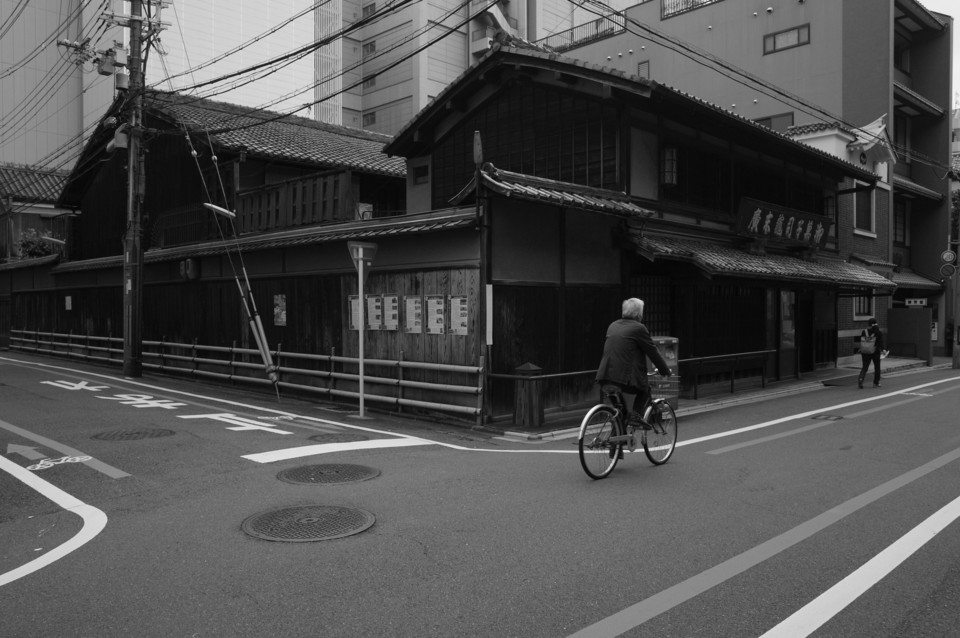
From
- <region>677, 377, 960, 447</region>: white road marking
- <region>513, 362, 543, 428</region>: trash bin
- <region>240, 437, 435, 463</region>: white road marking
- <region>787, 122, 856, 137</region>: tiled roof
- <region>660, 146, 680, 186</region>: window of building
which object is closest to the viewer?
<region>240, 437, 435, 463</region>: white road marking

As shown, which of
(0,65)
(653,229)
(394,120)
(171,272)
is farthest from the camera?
(394,120)

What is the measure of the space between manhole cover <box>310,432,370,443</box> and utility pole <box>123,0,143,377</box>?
10734mm

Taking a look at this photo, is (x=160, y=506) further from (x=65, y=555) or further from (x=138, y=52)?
(x=138, y=52)

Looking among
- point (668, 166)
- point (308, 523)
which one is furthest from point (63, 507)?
point (668, 166)

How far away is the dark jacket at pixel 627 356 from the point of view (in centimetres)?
779

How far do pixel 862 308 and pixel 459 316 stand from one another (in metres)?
21.4

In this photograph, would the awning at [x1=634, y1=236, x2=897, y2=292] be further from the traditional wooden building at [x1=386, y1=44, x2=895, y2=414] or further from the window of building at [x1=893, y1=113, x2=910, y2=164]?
the window of building at [x1=893, y1=113, x2=910, y2=164]

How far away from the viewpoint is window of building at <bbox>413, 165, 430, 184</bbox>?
18688 millimetres

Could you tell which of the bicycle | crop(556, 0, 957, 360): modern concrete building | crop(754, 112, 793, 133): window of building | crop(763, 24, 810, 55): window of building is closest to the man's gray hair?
the bicycle

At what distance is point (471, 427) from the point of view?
11438mm

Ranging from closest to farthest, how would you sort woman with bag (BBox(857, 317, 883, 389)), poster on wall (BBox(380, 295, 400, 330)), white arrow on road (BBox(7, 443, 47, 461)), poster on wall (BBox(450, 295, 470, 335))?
white arrow on road (BBox(7, 443, 47, 461)) < poster on wall (BBox(450, 295, 470, 335)) < poster on wall (BBox(380, 295, 400, 330)) < woman with bag (BBox(857, 317, 883, 389))

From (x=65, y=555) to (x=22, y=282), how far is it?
2889 cm

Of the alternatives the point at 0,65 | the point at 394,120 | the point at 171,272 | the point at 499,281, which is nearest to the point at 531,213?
the point at 499,281

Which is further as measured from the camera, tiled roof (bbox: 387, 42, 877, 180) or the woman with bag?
the woman with bag
